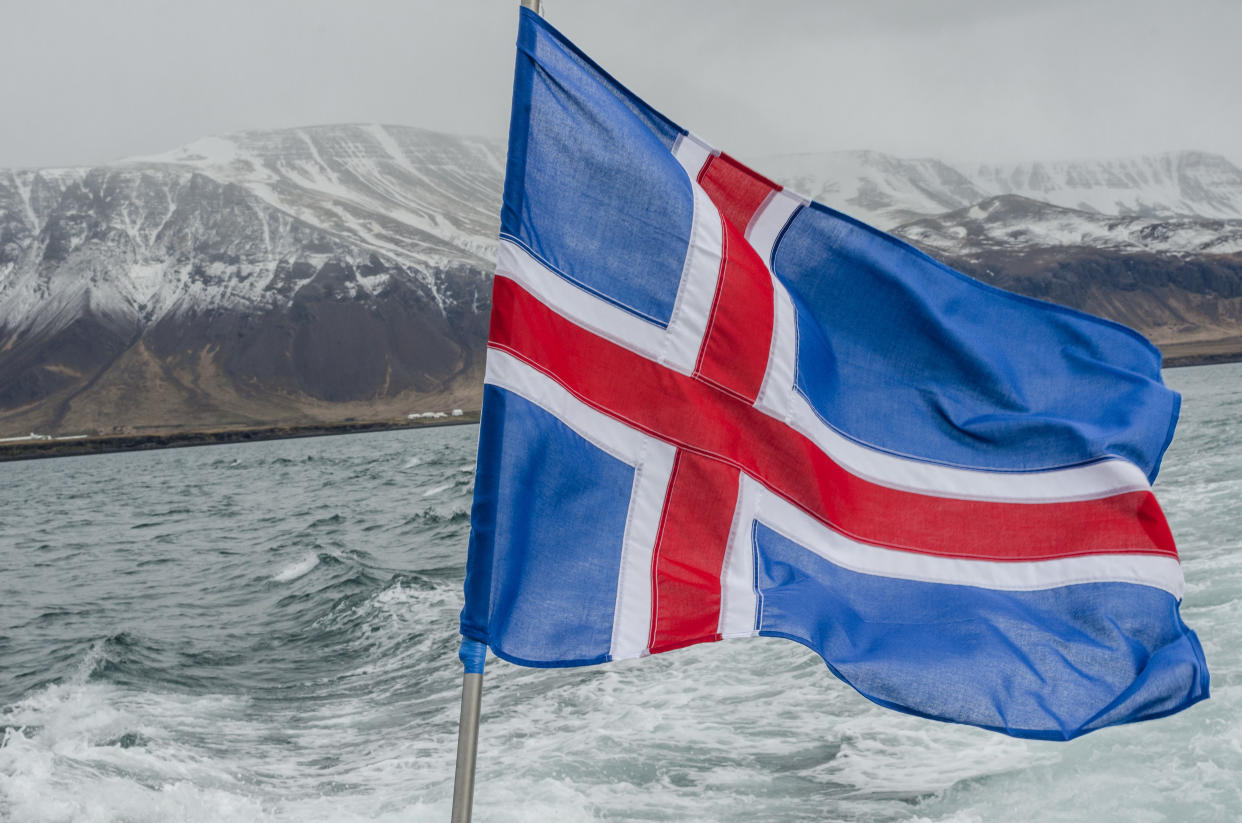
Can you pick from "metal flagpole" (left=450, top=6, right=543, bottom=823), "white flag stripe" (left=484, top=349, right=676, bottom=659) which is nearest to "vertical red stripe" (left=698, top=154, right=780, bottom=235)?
"white flag stripe" (left=484, top=349, right=676, bottom=659)

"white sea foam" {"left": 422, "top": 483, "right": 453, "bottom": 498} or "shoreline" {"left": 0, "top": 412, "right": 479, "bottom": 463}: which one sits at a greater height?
"white sea foam" {"left": 422, "top": 483, "right": 453, "bottom": 498}

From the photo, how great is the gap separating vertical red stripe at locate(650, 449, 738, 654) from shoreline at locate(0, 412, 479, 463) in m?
155

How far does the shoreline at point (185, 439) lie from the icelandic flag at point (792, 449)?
155m

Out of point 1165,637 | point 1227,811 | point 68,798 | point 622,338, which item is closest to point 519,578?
point 622,338

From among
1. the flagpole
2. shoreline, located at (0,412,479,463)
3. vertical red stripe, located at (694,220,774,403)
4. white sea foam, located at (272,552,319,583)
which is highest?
vertical red stripe, located at (694,220,774,403)

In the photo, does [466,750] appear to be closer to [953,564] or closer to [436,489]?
[953,564]

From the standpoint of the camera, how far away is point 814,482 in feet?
13.1

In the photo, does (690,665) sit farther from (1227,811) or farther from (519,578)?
(519,578)

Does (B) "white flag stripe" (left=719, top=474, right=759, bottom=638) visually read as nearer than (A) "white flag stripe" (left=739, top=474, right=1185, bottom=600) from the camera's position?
Yes

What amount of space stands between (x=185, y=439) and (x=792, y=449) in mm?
161875

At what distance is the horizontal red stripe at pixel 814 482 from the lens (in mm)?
3727

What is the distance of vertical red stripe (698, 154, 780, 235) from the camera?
3982 mm

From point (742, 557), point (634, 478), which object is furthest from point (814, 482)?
point (634, 478)

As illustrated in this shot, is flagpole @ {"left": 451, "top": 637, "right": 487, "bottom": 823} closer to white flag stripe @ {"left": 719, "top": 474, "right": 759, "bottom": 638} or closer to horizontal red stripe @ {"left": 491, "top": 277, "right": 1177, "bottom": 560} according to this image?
white flag stripe @ {"left": 719, "top": 474, "right": 759, "bottom": 638}
